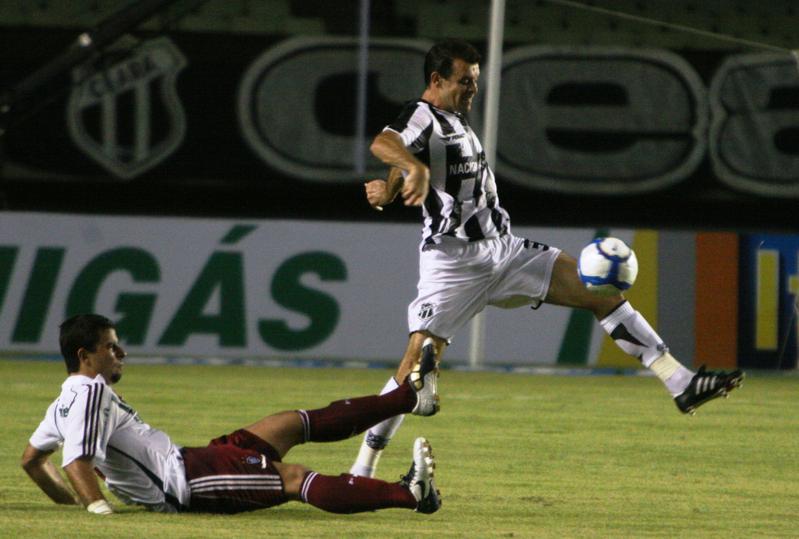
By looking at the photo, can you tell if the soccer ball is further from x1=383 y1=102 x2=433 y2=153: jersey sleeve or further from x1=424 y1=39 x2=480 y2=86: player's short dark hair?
x1=424 y1=39 x2=480 y2=86: player's short dark hair

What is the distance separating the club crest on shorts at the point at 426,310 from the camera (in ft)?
22.1

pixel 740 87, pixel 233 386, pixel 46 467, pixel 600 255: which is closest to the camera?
pixel 46 467

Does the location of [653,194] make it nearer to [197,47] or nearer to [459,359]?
[459,359]

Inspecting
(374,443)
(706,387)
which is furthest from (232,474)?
(706,387)

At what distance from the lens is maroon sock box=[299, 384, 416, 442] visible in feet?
19.8

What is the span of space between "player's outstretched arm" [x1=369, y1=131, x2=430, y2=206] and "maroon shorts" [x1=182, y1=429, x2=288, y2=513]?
108 cm

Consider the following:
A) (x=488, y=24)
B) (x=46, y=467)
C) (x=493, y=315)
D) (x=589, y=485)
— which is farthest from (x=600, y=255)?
(x=488, y=24)

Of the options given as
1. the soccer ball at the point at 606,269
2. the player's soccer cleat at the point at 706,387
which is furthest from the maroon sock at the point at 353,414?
the player's soccer cleat at the point at 706,387

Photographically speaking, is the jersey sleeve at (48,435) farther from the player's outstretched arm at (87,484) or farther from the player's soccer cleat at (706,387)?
the player's soccer cleat at (706,387)

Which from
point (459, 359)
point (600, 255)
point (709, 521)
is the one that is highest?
point (600, 255)

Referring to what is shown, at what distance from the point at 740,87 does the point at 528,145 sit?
231 cm

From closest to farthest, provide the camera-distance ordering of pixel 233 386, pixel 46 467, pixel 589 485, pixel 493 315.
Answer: pixel 46 467 → pixel 589 485 → pixel 233 386 → pixel 493 315

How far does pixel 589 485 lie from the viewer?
284 inches

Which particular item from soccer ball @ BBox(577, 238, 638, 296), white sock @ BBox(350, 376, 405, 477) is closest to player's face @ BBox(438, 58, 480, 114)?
soccer ball @ BBox(577, 238, 638, 296)
